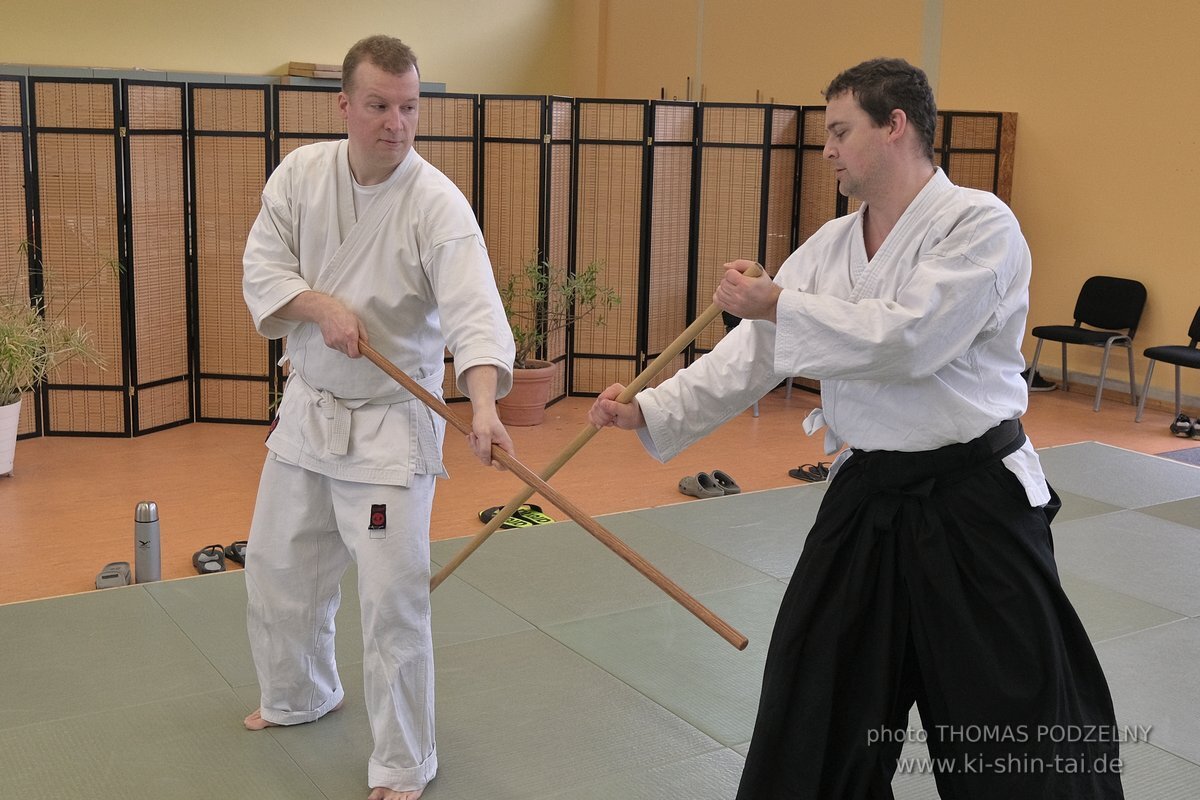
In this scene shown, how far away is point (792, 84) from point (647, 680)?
292 inches

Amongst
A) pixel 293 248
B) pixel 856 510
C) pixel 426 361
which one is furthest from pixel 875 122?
pixel 293 248

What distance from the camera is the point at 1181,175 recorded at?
7238 mm

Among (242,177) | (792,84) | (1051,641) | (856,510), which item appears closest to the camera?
(1051,641)

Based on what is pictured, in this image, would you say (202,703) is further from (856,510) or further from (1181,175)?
(1181,175)

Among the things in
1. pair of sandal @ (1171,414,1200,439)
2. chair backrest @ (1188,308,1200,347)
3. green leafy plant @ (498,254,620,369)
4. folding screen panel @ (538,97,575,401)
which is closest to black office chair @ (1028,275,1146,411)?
chair backrest @ (1188,308,1200,347)

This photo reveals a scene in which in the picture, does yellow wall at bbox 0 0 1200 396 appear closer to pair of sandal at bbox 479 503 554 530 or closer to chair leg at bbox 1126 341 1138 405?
chair leg at bbox 1126 341 1138 405

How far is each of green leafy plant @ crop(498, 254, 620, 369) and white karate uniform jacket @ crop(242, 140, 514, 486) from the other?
390 cm

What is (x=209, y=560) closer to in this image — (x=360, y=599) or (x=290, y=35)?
(x=360, y=599)

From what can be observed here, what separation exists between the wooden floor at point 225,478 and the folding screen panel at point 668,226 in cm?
69

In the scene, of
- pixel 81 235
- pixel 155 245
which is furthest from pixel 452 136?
pixel 81 235

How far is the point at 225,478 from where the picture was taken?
17.6ft

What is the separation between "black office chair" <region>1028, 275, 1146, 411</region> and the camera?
738 centimetres

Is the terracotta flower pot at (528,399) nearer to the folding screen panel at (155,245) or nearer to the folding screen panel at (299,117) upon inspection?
the folding screen panel at (299,117)

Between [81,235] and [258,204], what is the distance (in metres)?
0.85
